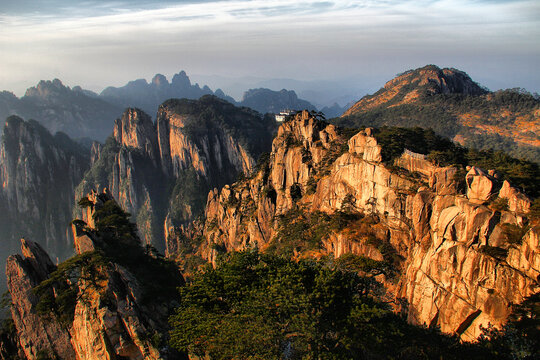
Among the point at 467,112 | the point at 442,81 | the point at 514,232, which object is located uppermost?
the point at 442,81

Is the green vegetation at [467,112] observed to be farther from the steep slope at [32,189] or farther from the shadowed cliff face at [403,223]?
the steep slope at [32,189]

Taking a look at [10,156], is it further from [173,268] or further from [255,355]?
[255,355]

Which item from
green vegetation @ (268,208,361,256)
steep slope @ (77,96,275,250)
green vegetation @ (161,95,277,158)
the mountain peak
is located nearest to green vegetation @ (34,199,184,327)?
green vegetation @ (268,208,361,256)

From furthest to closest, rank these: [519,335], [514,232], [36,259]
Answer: [36,259] → [514,232] → [519,335]

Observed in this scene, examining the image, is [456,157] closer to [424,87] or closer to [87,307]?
[87,307]

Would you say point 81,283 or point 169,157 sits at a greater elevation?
point 81,283

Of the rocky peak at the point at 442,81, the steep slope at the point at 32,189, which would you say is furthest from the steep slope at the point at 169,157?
the rocky peak at the point at 442,81

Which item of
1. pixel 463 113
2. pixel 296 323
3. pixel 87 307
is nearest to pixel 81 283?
pixel 87 307
